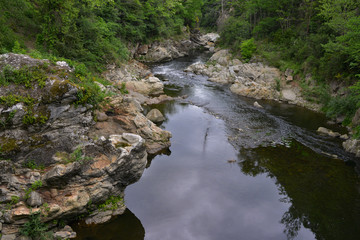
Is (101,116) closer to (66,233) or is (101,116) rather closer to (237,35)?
(66,233)

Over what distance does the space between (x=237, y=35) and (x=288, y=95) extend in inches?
732

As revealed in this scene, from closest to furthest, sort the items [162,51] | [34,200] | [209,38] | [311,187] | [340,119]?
[34,200] < [311,187] < [340,119] < [162,51] < [209,38]

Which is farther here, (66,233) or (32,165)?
(32,165)

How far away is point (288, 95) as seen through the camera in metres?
25.8

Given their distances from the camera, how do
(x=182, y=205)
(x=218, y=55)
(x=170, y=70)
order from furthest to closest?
(x=218, y=55), (x=170, y=70), (x=182, y=205)

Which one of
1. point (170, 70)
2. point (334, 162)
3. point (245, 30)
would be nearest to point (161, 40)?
point (170, 70)

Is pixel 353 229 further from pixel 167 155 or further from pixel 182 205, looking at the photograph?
pixel 167 155

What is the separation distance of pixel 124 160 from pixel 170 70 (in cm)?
2596

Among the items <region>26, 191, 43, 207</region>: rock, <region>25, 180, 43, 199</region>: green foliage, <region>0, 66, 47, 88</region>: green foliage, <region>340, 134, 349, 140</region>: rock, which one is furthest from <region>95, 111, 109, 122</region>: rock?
<region>340, 134, 349, 140</region>: rock

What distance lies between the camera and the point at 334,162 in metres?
14.7

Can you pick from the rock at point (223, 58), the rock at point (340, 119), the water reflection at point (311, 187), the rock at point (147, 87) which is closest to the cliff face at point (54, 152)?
the water reflection at point (311, 187)

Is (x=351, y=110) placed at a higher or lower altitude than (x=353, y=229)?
higher

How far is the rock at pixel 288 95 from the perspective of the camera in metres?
25.3

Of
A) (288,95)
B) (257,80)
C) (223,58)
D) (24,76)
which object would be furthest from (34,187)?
(223,58)
